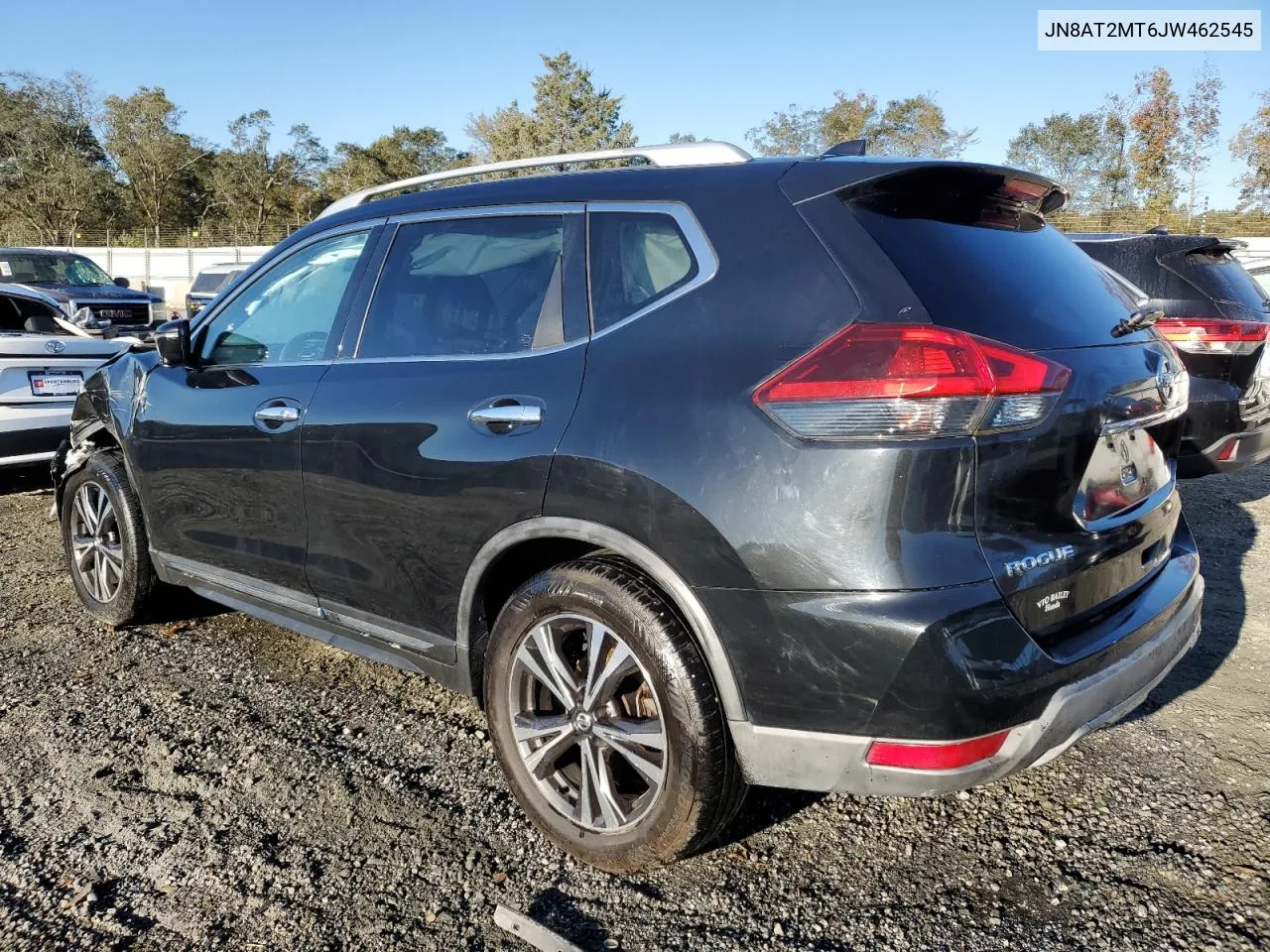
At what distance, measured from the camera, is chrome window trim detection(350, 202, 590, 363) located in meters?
2.64

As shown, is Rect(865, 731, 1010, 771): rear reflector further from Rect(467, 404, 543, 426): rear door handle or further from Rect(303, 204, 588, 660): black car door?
Rect(467, 404, 543, 426): rear door handle

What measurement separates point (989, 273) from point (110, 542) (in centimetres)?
391

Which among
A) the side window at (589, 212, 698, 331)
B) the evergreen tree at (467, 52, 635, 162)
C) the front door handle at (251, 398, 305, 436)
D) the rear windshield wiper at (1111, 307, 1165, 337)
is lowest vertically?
the front door handle at (251, 398, 305, 436)

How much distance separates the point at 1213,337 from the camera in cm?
525

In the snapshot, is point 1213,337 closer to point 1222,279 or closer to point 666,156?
point 1222,279

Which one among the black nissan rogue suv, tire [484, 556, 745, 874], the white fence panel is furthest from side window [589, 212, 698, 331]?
the white fence panel

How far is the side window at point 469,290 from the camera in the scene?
267 centimetres

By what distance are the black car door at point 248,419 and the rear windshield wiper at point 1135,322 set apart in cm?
236

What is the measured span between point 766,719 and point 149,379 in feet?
10.3

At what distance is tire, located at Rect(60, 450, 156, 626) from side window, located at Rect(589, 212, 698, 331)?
2.66m

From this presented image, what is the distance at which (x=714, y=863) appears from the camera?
250cm

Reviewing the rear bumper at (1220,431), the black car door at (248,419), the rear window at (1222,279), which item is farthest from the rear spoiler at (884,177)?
the rear window at (1222,279)

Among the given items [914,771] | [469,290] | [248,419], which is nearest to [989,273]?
[914,771]

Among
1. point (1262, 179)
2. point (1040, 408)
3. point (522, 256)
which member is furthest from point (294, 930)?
point (1262, 179)
